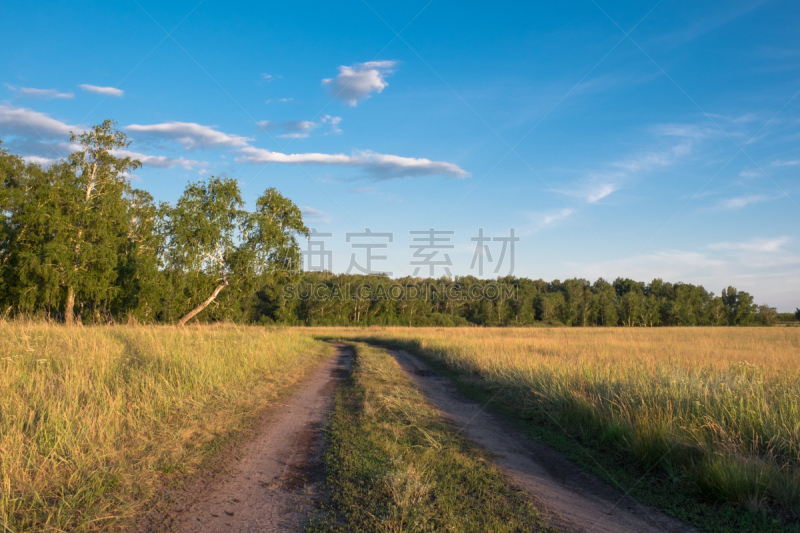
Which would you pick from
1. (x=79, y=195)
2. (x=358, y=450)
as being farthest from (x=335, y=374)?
(x=79, y=195)

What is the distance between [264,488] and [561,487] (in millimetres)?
3202

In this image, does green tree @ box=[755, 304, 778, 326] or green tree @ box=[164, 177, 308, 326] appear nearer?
green tree @ box=[164, 177, 308, 326]

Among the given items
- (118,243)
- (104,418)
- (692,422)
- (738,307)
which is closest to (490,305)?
(738,307)

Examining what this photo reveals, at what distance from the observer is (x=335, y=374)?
12.7m

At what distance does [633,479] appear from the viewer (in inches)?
190

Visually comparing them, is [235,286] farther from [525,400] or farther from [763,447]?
[763,447]

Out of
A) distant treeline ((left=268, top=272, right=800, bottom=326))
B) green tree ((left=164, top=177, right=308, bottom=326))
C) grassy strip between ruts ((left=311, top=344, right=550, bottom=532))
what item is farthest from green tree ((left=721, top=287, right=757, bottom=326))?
grassy strip between ruts ((left=311, top=344, right=550, bottom=532))

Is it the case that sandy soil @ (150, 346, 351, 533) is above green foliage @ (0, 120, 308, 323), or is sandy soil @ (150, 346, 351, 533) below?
below

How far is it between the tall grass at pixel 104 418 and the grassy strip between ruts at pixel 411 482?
1.73m

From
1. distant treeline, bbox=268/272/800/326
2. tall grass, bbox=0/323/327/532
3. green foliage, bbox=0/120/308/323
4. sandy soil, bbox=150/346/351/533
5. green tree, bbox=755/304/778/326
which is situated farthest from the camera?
green tree, bbox=755/304/778/326

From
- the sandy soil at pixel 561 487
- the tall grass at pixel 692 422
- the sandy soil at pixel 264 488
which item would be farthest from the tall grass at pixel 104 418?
the tall grass at pixel 692 422

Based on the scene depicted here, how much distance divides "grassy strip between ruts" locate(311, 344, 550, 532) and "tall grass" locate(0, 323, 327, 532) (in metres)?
1.73

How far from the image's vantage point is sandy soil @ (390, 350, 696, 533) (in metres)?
3.64

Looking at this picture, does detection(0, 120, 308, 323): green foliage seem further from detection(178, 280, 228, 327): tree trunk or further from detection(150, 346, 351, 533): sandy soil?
detection(150, 346, 351, 533): sandy soil
